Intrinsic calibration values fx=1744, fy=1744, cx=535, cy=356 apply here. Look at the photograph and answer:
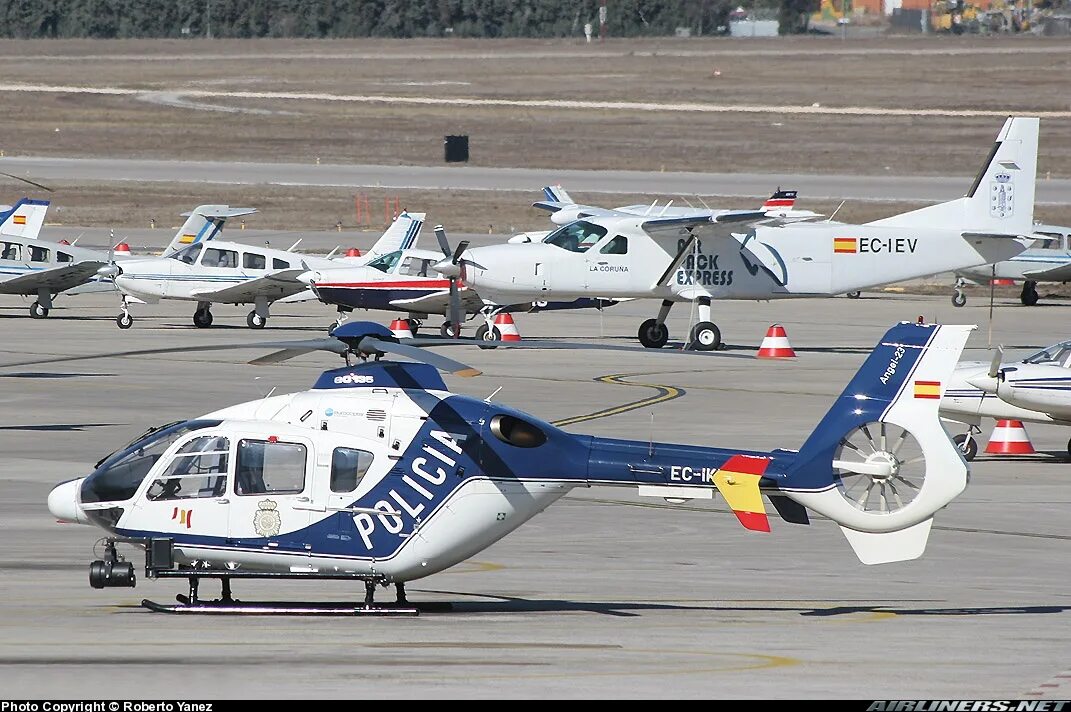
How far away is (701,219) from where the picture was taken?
105 ft

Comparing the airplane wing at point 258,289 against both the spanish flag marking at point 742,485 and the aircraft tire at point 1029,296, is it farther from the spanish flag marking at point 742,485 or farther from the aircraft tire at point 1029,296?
the spanish flag marking at point 742,485

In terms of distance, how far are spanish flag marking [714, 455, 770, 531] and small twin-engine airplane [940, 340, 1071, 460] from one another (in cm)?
839

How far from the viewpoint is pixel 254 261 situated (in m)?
35.5

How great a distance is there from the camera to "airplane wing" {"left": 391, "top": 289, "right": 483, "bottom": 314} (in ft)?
111

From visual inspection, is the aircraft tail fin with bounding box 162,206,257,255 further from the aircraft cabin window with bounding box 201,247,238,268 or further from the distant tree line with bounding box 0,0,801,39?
the distant tree line with bounding box 0,0,801,39

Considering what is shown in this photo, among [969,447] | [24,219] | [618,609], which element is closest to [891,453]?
[618,609]

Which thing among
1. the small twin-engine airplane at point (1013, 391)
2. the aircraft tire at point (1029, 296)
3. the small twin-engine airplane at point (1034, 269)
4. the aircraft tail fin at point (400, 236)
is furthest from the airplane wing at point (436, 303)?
the aircraft tire at point (1029, 296)

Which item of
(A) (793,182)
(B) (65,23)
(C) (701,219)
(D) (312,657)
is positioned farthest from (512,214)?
(B) (65,23)

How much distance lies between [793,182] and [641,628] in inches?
2467

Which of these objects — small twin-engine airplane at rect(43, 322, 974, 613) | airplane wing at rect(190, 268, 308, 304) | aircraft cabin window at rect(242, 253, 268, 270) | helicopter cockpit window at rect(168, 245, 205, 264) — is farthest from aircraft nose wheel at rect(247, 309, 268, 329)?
small twin-engine airplane at rect(43, 322, 974, 613)

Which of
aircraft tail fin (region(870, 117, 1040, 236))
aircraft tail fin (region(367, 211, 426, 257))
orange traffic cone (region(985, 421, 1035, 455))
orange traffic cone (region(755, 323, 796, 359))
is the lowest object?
orange traffic cone (region(755, 323, 796, 359))

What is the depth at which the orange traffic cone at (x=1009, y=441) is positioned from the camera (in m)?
22.3

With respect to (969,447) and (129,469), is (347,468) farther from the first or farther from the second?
(969,447)

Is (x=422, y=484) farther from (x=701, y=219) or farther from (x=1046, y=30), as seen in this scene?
(x=1046, y=30)
